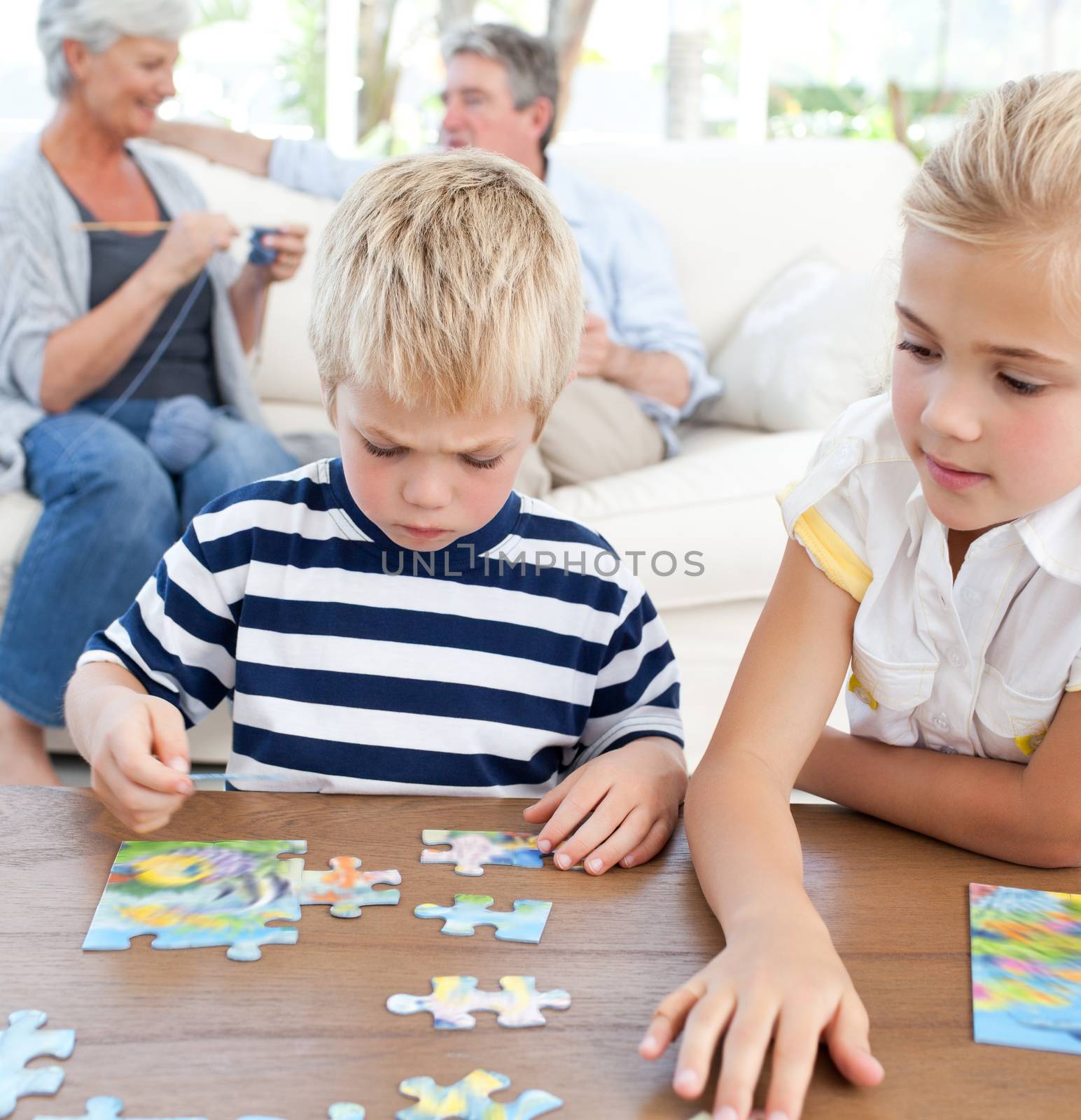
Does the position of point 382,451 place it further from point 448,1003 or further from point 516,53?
point 516,53

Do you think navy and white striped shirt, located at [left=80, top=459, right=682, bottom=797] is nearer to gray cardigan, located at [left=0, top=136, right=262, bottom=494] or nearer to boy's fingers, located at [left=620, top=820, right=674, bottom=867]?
boy's fingers, located at [left=620, top=820, right=674, bottom=867]

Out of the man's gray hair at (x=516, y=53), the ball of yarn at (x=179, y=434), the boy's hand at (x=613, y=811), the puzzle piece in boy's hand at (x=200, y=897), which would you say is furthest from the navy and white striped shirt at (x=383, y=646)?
the man's gray hair at (x=516, y=53)

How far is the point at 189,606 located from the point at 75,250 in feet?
4.86

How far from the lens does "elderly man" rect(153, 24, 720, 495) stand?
265 centimetres

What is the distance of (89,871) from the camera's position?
840 millimetres

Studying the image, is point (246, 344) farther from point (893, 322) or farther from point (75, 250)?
point (893, 322)

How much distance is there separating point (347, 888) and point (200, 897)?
0.10 m

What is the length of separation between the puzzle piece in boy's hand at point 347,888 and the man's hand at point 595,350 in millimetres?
1806

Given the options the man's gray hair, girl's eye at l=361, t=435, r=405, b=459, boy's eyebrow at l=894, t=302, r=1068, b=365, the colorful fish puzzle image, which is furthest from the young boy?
the man's gray hair

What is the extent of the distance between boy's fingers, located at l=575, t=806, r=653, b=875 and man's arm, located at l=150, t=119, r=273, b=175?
2.38 meters

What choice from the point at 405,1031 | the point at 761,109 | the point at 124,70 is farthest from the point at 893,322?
the point at 761,109

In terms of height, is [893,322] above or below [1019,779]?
above

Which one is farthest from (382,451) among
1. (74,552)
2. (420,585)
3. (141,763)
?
(74,552)

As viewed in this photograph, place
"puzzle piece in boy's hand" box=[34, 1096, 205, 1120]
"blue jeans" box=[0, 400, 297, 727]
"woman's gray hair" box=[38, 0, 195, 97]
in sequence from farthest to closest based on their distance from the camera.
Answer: "woman's gray hair" box=[38, 0, 195, 97] < "blue jeans" box=[0, 400, 297, 727] < "puzzle piece in boy's hand" box=[34, 1096, 205, 1120]
